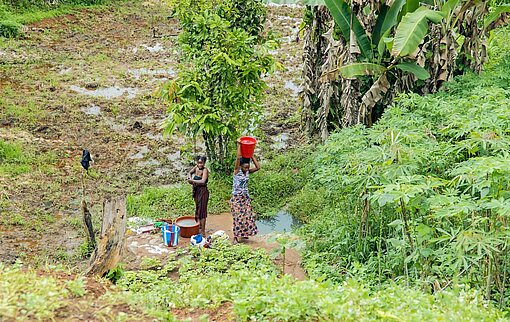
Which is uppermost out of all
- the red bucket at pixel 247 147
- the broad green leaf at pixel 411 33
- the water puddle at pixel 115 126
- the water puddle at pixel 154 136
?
the broad green leaf at pixel 411 33

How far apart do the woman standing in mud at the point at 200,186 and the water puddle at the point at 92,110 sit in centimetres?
464

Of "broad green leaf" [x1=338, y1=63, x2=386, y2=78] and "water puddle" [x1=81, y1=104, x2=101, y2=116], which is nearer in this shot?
"broad green leaf" [x1=338, y1=63, x2=386, y2=78]

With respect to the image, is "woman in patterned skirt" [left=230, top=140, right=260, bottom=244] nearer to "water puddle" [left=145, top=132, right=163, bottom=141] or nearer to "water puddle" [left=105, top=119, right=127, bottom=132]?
"water puddle" [left=145, top=132, right=163, bottom=141]

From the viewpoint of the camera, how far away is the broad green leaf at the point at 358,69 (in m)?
7.17

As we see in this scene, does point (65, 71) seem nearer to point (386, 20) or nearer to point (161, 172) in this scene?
point (161, 172)

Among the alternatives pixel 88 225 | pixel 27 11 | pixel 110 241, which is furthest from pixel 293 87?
pixel 110 241

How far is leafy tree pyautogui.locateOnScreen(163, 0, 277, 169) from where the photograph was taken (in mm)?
8172

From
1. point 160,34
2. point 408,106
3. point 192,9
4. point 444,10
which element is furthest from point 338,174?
point 160,34

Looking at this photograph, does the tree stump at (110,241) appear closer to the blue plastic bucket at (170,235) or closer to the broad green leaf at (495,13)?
Result: the blue plastic bucket at (170,235)

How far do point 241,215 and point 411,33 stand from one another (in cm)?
269

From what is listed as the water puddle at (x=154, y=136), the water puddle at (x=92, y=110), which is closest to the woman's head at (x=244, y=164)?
the water puddle at (x=154, y=136)

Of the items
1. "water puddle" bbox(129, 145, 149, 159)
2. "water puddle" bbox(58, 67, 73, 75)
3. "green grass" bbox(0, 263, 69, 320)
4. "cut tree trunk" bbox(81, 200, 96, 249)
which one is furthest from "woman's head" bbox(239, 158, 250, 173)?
"water puddle" bbox(58, 67, 73, 75)

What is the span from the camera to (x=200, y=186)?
7070 millimetres

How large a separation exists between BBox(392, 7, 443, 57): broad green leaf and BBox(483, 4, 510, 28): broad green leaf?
1.74m
